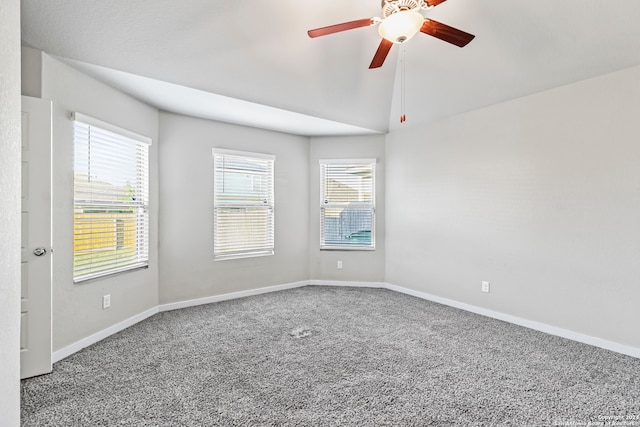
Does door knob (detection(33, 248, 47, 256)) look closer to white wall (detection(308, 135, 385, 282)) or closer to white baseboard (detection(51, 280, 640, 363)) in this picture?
white baseboard (detection(51, 280, 640, 363))

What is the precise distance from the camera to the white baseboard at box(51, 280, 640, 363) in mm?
2793

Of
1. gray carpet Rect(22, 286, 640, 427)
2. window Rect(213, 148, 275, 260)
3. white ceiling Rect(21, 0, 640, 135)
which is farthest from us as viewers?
window Rect(213, 148, 275, 260)

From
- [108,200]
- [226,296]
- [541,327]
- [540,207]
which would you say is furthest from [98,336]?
[540,207]

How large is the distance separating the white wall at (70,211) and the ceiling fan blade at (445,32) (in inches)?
112

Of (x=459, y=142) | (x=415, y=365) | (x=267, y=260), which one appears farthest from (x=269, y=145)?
(x=415, y=365)

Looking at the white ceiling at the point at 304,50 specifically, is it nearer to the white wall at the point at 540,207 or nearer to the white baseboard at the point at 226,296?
the white wall at the point at 540,207

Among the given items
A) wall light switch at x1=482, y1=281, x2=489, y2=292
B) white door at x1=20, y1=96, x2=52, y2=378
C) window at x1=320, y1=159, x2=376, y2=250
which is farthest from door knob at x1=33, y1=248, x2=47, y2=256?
wall light switch at x1=482, y1=281, x2=489, y2=292

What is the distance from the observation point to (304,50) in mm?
3186

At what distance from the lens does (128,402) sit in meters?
2.07

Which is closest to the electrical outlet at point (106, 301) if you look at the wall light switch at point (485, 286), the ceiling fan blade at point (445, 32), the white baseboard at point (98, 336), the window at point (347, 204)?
the white baseboard at point (98, 336)

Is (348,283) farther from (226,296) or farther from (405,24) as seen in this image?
(405,24)

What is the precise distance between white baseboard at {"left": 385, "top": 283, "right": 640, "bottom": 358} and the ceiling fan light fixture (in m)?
3.09

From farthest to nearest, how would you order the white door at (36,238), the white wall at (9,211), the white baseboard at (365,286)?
the white baseboard at (365,286)
the white door at (36,238)
the white wall at (9,211)

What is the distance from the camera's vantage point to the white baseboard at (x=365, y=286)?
9.16 feet
